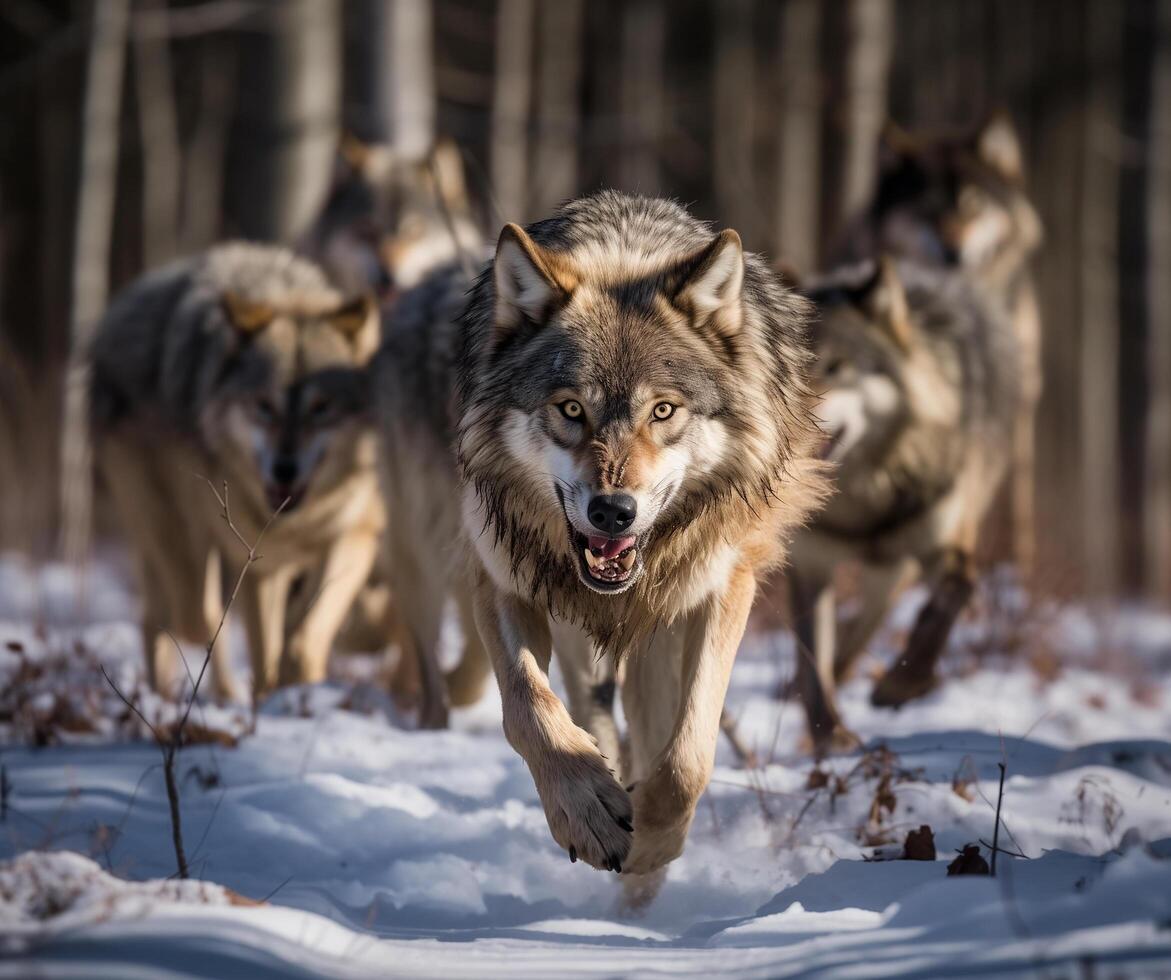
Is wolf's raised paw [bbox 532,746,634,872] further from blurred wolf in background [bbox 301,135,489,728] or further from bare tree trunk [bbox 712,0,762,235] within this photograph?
bare tree trunk [bbox 712,0,762,235]

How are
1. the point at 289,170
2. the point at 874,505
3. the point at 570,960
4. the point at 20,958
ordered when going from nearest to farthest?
the point at 20,958 < the point at 570,960 < the point at 874,505 < the point at 289,170

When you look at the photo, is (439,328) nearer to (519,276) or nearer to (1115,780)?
(519,276)


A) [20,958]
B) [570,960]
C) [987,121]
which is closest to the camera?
[20,958]

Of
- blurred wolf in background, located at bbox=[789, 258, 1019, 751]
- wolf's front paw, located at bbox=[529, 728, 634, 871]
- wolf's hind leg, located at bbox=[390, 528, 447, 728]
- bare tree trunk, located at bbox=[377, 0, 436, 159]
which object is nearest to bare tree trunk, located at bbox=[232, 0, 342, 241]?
bare tree trunk, located at bbox=[377, 0, 436, 159]

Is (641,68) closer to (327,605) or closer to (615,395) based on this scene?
(327,605)

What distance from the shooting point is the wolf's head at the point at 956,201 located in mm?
7828

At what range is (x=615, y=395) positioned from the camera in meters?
3.24

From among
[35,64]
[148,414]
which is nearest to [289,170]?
[35,64]

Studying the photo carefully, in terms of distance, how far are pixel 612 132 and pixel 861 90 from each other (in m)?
10.3

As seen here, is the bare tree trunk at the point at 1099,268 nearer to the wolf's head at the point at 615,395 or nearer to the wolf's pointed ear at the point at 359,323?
the wolf's pointed ear at the point at 359,323

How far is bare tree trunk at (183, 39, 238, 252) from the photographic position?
62.7 feet

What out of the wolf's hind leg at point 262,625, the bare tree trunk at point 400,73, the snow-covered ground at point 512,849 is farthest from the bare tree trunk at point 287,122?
the snow-covered ground at point 512,849

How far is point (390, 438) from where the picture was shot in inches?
210

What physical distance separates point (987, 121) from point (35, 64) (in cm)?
675
